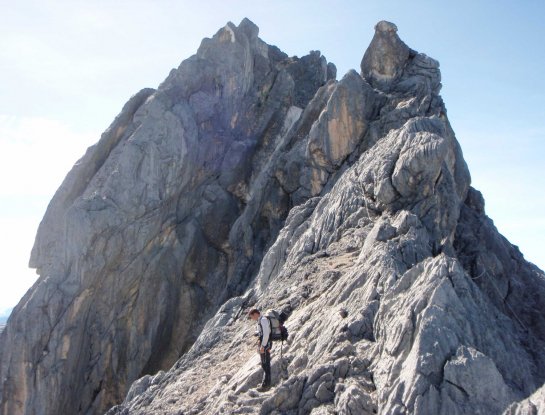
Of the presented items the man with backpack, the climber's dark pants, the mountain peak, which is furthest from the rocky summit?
the man with backpack

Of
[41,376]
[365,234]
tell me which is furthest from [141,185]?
[365,234]

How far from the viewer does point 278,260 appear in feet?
110

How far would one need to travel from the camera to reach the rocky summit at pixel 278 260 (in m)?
17.7

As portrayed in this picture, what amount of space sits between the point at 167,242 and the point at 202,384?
26.5m

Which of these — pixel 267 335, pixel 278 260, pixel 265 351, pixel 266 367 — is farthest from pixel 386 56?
pixel 266 367

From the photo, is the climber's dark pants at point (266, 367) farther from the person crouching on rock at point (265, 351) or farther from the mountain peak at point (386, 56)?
the mountain peak at point (386, 56)

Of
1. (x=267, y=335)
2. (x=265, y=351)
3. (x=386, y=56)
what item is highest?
(x=386, y=56)

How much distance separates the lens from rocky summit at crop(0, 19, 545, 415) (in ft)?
58.0

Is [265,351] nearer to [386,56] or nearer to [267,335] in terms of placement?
[267,335]

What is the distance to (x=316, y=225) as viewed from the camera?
106 ft

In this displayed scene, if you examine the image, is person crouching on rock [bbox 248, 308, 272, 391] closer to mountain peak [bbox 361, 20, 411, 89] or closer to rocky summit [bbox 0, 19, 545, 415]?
rocky summit [bbox 0, 19, 545, 415]

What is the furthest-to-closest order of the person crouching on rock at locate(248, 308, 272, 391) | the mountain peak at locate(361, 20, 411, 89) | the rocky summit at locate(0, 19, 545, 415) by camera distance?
the mountain peak at locate(361, 20, 411, 89)
the person crouching on rock at locate(248, 308, 272, 391)
the rocky summit at locate(0, 19, 545, 415)

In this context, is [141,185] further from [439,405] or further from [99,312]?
[439,405]

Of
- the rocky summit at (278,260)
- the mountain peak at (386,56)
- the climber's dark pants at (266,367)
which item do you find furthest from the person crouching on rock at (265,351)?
the mountain peak at (386,56)
